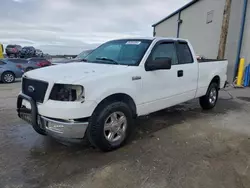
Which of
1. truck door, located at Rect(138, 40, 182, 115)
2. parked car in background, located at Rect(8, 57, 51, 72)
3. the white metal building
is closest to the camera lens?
truck door, located at Rect(138, 40, 182, 115)

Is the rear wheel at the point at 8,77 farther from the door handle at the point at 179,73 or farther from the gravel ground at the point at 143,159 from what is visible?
the door handle at the point at 179,73

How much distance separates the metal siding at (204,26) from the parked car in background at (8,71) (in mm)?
11953

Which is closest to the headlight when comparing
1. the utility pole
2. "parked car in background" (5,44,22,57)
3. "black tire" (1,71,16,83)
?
the utility pole

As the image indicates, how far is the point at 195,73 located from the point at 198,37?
11483 millimetres

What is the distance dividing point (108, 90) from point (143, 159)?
45.7 inches

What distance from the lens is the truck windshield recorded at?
150 inches

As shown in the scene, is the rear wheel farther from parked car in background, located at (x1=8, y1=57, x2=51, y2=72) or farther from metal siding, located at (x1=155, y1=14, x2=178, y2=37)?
metal siding, located at (x1=155, y1=14, x2=178, y2=37)

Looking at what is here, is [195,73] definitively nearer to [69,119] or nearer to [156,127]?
[156,127]

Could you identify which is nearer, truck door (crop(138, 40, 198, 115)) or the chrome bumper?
the chrome bumper

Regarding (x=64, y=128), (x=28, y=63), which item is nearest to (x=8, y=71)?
(x=28, y=63)

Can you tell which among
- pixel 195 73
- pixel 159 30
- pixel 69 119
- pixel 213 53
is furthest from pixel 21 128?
pixel 159 30

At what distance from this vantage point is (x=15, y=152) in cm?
343

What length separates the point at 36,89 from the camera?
3.14m

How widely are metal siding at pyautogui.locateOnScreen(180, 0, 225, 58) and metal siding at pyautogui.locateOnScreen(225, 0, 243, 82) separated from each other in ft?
2.94
